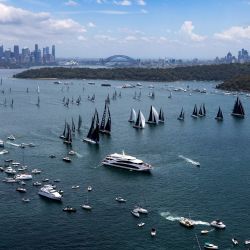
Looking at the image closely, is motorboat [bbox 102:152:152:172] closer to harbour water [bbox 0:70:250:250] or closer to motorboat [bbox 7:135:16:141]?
harbour water [bbox 0:70:250:250]

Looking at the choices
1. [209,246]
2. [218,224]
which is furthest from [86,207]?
[209,246]

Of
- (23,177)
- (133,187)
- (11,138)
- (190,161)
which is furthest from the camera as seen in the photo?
(11,138)

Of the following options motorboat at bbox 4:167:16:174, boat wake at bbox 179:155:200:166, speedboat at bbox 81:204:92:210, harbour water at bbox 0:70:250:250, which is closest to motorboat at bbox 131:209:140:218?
Result: harbour water at bbox 0:70:250:250

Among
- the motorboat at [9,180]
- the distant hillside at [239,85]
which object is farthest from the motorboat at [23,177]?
the distant hillside at [239,85]

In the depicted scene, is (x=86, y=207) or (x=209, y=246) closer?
(x=209, y=246)

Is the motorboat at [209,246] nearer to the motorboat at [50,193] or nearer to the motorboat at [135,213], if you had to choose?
the motorboat at [135,213]

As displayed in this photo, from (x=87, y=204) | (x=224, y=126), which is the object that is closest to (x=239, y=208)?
(x=87, y=204)

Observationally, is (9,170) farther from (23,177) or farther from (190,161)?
(190,161)
